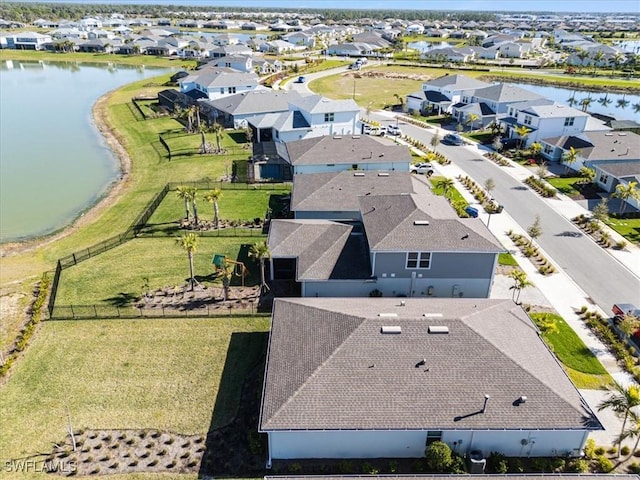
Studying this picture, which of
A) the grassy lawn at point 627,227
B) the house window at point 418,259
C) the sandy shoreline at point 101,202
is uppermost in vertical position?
the house window at point 418,259

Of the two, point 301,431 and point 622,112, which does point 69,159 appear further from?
point 622,112

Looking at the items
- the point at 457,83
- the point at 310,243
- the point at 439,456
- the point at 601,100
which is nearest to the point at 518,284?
the point at 310,243

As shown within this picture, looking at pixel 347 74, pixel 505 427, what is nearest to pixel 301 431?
pixel 505 427

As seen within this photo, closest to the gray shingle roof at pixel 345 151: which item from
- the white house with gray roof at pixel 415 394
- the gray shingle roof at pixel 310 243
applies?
the gray shingle roof at pixel 310 243

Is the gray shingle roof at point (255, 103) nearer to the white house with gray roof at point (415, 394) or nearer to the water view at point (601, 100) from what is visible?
the white house with gray roof at point (415, 394)

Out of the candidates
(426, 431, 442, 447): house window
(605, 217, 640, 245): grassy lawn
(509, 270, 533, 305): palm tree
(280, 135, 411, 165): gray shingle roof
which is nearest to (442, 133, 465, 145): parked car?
(280, 135, 411, 165): gray shingle roof

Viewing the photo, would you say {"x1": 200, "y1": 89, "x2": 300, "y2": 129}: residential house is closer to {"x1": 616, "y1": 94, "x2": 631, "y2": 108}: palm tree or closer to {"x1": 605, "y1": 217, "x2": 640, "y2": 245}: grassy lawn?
{"x1": 605, "y1": 217, "x2": 640, "y2": 245}: grassy lawn
